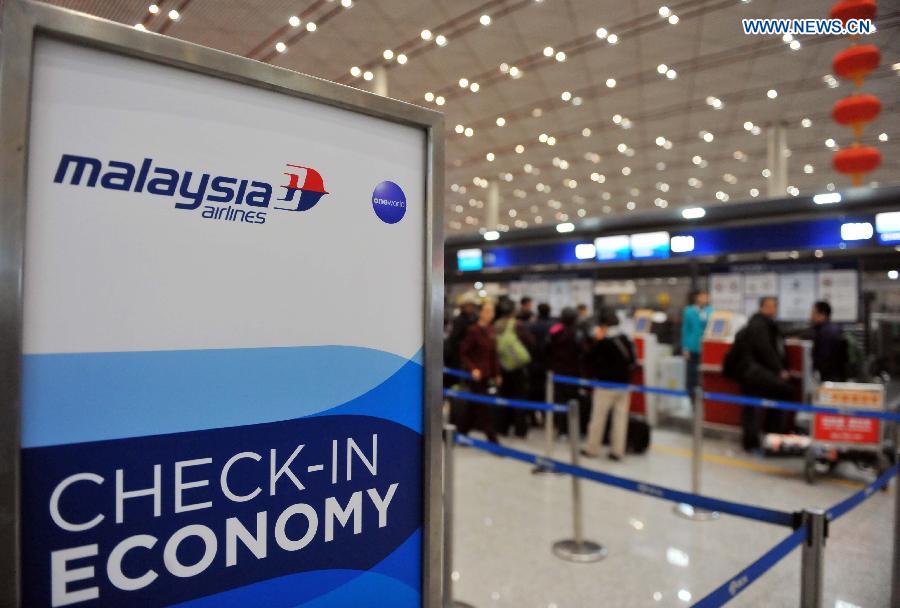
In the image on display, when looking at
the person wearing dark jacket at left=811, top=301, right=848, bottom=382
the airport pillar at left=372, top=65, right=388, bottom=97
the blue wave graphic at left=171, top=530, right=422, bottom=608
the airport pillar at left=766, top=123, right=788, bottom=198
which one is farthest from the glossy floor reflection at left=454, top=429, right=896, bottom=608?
the airport pillar at left=766, top=123, right=788, bottom=198

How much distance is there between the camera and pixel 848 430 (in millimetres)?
5773

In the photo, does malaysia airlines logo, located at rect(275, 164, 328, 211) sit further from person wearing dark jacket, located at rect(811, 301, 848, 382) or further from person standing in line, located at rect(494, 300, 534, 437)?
person wearing dark jacket, located at rect(811, 301, 848, 382)

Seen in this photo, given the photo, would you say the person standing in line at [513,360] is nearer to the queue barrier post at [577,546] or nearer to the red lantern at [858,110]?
the queue barrier post at [577,546]

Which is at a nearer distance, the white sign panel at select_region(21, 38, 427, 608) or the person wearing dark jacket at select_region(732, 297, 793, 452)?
the white sign panel at select_region(21, 38, 427, 608)

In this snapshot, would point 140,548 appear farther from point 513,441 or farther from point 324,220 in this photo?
point 513,441

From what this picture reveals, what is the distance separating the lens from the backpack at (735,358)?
7023 mm

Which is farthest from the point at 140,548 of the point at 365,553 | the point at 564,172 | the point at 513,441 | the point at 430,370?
the point at 564,172

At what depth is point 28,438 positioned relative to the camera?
864 millimetres

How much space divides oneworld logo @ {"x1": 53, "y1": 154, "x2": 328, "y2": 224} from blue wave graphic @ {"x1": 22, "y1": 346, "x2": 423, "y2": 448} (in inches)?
10.1

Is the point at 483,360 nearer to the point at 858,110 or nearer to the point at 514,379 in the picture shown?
the point at 514,379

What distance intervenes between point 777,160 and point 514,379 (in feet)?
27.8

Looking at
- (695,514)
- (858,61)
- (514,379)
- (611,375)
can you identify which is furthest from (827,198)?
(695,514)

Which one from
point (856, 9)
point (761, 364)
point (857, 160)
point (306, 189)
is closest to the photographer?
point (306, 189)

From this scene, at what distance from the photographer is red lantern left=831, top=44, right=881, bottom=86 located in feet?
17.4
